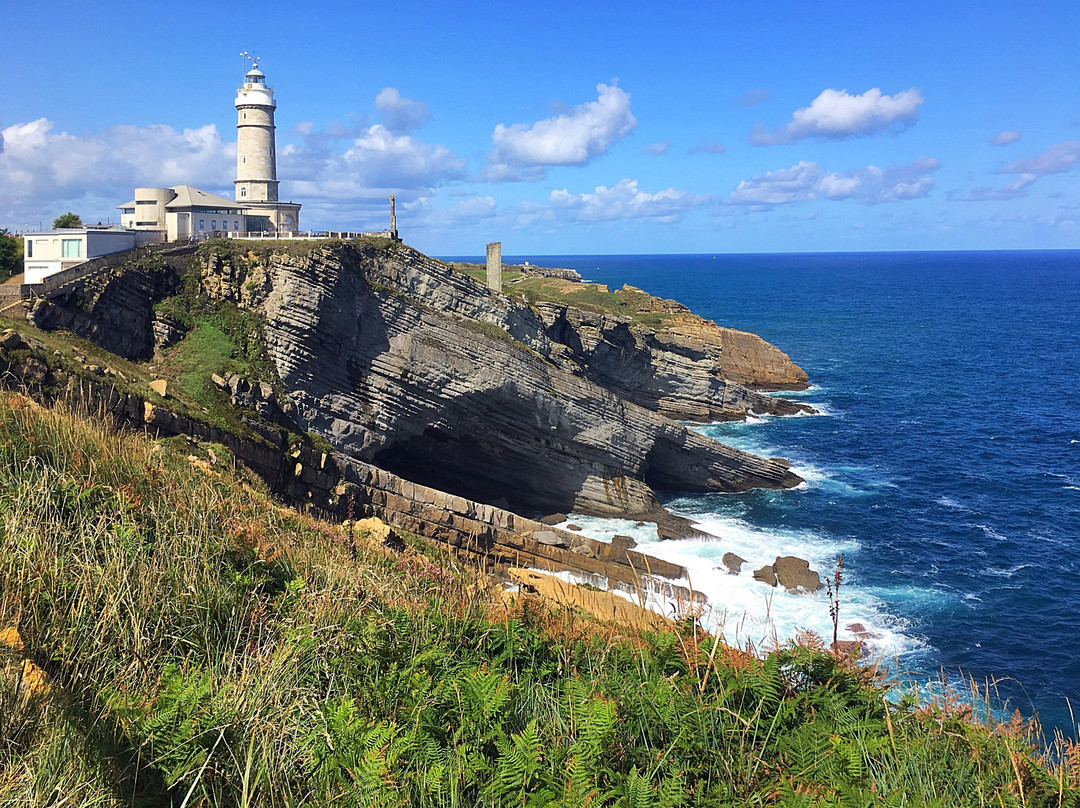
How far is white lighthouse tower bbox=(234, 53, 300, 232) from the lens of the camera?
40781mm

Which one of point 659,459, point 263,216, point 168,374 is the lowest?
point 659,459

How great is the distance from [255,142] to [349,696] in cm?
4222

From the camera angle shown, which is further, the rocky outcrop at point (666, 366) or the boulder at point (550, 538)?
the rocky outcrop at point (666, 366)

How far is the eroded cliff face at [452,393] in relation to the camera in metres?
29.5

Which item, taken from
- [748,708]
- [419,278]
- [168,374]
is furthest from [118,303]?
[748,708]

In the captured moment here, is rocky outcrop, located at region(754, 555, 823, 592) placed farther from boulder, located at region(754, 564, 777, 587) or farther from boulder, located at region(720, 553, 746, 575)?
boulder, located at region(720, 553, 746, 575)

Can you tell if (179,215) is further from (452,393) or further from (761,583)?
(761,583)

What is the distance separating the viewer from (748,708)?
20.4ft

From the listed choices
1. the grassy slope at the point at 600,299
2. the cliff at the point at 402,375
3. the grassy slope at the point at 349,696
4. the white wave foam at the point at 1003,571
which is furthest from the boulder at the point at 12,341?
the white wave foam at the point at 1003,571

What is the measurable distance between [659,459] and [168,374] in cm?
2435

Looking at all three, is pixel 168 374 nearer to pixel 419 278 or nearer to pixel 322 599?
pixel 419 278

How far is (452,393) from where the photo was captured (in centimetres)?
3209

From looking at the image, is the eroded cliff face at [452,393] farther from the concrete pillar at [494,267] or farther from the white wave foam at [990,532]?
the white wave foam at [990,532]

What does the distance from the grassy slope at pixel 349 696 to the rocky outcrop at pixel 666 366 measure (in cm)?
3912
